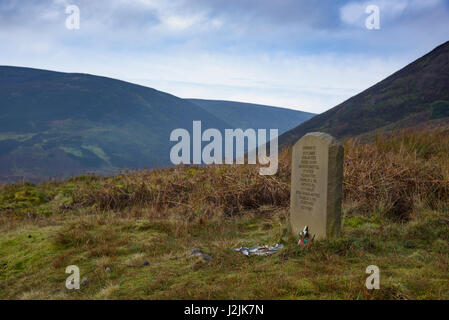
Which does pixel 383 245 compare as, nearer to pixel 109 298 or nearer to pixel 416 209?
pixel 416 209

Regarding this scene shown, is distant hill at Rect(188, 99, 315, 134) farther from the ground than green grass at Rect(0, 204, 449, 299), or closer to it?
farther from the ground

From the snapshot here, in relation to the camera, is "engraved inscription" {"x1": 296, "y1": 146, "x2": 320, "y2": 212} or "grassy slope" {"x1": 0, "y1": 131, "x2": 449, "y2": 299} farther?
"engraved inscription" {"x1": 296, "y1": 146, "x2": 320, "y2": 212}

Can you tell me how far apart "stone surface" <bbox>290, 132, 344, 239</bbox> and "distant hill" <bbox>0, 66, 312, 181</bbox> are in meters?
53.0

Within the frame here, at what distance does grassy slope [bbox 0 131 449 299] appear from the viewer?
3768 millimetres

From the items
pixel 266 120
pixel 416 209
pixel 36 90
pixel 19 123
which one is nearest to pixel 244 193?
pixel 416 209

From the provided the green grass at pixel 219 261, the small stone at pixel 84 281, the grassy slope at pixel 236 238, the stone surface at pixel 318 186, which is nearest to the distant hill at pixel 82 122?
the grassy slope at pixel 236 238

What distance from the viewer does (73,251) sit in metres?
5.44

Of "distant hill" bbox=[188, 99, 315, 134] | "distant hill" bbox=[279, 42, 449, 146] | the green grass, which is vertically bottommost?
the green grass

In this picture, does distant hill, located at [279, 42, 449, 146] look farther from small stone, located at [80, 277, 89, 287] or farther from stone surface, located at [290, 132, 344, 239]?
small stone, located at [80, 277, 89, 287]

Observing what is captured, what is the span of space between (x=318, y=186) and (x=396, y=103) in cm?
2725

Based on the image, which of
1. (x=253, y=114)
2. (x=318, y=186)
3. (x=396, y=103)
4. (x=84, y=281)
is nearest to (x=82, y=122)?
(x=253, y=114)

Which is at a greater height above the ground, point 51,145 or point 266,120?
point 266,120

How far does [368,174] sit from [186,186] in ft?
15.3

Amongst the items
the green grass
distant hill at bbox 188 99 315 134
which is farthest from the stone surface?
distant hill at bbox 188 99 315 134
